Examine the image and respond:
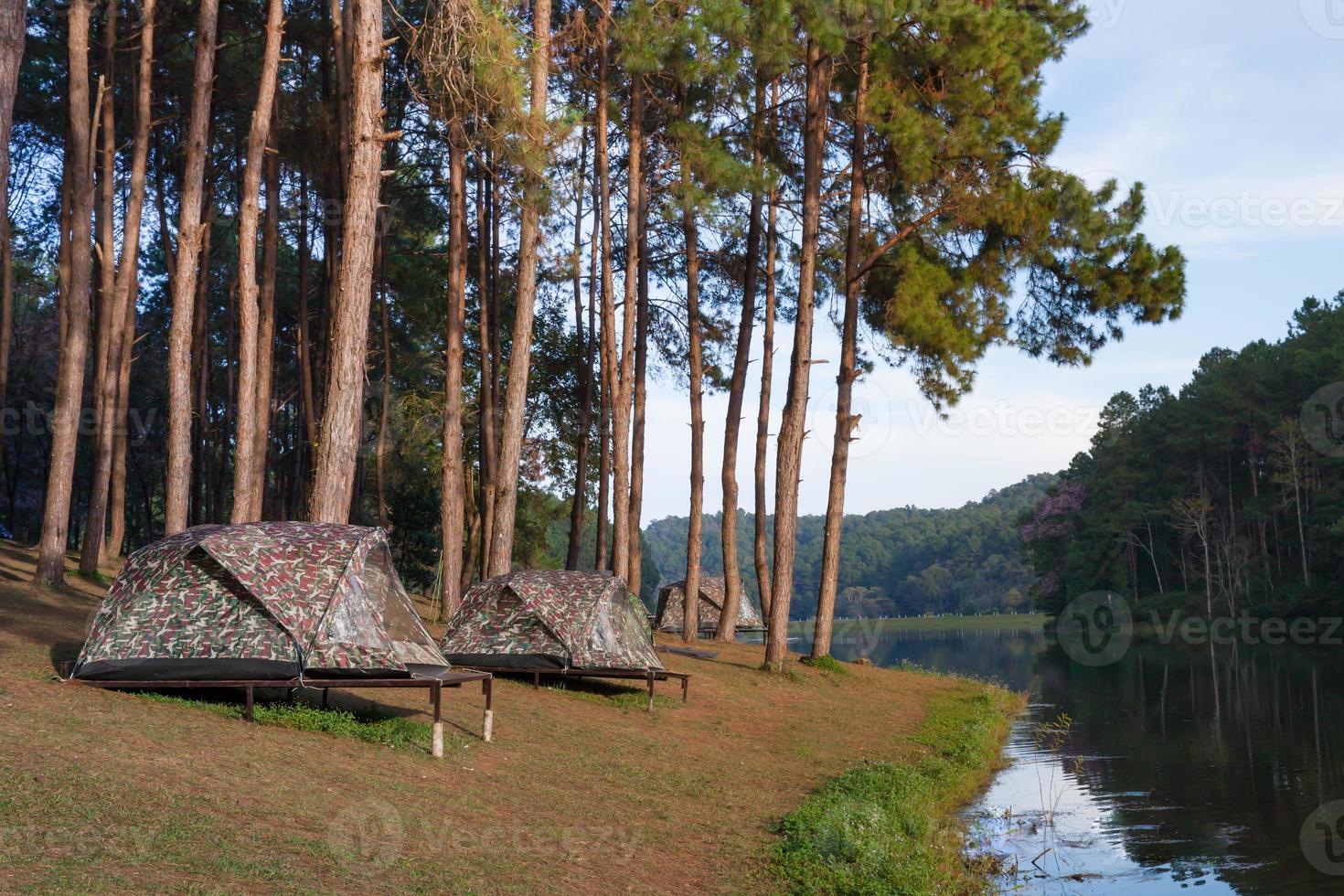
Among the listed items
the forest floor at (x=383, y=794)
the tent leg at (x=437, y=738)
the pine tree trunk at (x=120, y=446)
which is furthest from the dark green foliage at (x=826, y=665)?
the pine tree trunk at (x=120, y=446)

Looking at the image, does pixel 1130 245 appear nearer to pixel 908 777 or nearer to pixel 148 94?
pixel 908 777

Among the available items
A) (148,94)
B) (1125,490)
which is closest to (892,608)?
(1125,490)

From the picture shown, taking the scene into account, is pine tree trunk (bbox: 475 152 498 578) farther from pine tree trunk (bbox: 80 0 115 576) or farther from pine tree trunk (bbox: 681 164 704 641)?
pine tree trunk (bbox: 80 0 115 576)

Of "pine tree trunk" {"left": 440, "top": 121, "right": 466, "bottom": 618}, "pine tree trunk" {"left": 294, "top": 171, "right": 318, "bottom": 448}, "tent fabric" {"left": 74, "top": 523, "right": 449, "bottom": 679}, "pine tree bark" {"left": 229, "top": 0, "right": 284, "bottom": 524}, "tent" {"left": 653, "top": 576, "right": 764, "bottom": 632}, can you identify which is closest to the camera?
"tent fabric" {"left": 74, "top": 523, "right": 449, "bottom": 679}

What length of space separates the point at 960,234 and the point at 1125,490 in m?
49.2

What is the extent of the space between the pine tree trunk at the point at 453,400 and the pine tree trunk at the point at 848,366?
699 cm

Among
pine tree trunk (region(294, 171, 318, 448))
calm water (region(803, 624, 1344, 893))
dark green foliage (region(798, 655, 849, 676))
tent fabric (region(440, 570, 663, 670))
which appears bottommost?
calm water (region(803, 624, 1344, 893))

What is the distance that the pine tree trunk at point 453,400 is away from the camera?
20422mm

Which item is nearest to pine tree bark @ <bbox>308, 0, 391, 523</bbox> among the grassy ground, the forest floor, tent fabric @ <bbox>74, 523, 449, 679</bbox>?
tent fabric @ <bbox>74, 523, 449, 679</bbox>

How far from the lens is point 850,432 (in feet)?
76.8

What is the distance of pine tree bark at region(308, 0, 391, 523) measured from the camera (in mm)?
13086

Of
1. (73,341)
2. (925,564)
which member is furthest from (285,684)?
(925,564)

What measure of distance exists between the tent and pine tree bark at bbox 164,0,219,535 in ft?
71.6

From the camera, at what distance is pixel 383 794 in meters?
8.54
